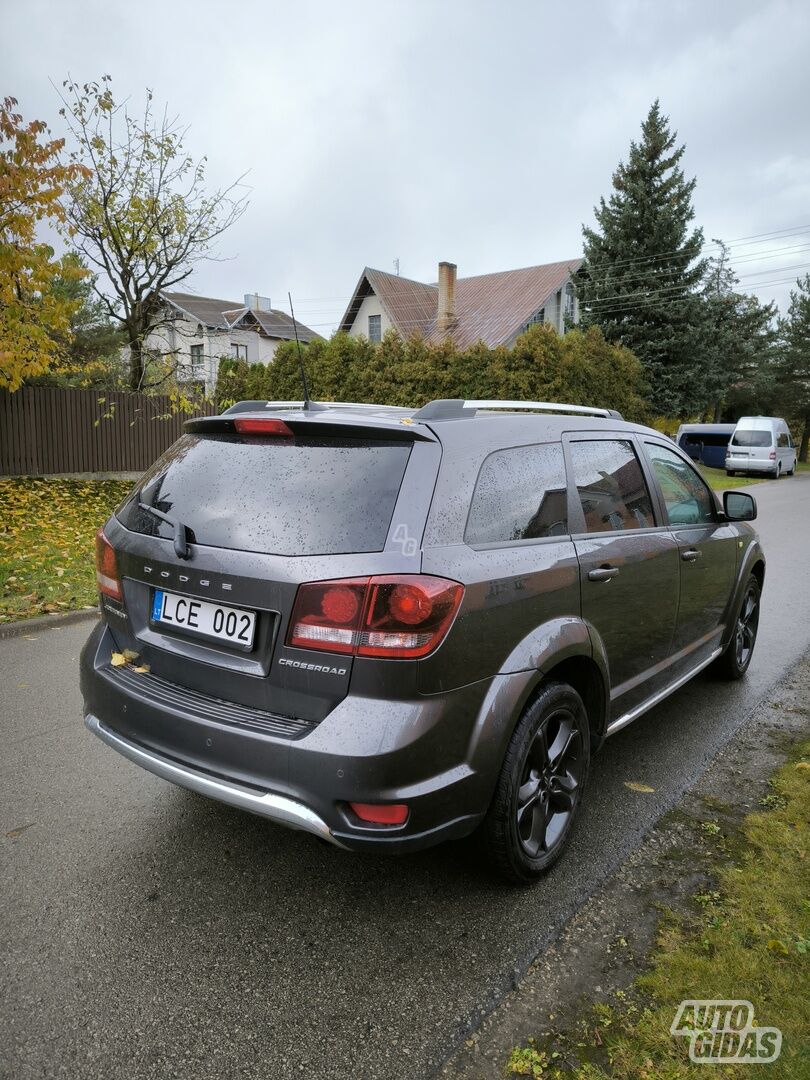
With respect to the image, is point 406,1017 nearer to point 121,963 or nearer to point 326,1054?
point 326,1054

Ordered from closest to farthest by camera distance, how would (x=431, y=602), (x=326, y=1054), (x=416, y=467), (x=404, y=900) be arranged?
1. (x=326, y=1054)
2. (x=431, y=602)
3. (x=416, y=467)
4. (x=404, y=900)

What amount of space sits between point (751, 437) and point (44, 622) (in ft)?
93.2

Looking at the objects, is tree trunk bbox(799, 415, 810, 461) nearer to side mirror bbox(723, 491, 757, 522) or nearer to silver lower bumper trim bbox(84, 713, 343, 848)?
side mirror bbox(723, 491, 757, 522)

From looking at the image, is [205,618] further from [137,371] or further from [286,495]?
[137,371]

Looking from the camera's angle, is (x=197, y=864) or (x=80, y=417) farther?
(x=80, y=417)

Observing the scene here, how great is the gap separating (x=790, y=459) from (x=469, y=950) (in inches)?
1309

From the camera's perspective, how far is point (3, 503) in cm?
1205

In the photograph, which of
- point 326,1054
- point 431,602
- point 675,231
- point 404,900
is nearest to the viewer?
point 326,1054

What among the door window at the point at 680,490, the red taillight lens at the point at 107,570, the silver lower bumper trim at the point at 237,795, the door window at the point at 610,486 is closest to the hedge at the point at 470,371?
the door window at the point at 680,490

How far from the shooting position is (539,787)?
2895 millimetres

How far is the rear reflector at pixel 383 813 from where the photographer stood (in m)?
2.29

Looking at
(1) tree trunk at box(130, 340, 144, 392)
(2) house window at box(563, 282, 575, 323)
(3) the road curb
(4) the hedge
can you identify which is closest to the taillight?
(3) the road curb

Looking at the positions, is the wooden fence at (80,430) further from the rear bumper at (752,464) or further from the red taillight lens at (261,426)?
the rear bumper at (752,464)

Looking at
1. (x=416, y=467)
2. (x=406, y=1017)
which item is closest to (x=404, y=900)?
(x=406, y=1017)
